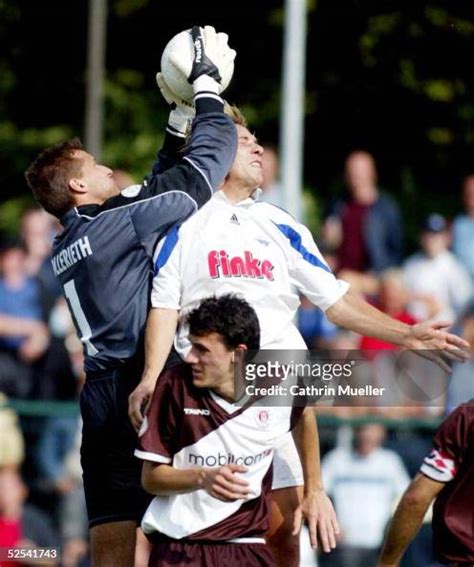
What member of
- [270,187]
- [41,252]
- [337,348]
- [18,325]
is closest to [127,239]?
[337,348]

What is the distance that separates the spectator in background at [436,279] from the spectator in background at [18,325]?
104 inches

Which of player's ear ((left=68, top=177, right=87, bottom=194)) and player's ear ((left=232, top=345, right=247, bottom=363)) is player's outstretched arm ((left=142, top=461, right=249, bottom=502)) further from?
player's ear ((left=68, top=177, right=87, bottom=194))

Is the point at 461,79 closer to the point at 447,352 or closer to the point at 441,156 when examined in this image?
the point at 441,156

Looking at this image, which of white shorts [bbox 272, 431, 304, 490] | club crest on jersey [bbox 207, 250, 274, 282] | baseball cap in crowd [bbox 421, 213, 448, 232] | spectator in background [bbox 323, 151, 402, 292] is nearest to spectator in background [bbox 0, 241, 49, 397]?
spectator in background [bbox 323, 151, 402, 292]

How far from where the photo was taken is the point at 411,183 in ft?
57.6

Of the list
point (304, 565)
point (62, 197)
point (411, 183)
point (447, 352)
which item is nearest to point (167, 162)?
point (62, 197)

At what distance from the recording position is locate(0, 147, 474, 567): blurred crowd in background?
405 inches

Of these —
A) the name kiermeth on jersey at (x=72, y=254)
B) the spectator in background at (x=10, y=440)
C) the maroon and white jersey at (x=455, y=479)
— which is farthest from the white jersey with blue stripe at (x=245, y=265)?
the spectator in background at (x=10, y=440)

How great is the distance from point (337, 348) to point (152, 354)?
4564mm

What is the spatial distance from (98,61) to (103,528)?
10892 mm

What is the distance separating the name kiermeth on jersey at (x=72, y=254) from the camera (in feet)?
22.4

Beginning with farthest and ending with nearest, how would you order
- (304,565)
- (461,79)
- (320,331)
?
(461,79)
(320,331)
(304,565)

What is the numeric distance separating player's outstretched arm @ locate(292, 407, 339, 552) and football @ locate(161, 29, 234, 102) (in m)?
1.41

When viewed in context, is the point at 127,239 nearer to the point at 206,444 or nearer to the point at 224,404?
the point at 224,404
